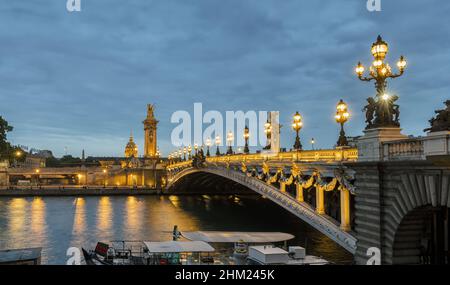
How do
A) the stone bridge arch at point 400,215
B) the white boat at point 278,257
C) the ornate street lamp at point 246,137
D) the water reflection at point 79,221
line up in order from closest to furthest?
the stone bridge arch at point 400,215 → the white boat at point 278,257 → the water reflection at point 79,221 → the ornate street lamp at point 246,137

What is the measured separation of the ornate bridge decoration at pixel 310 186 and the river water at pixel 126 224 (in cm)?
319

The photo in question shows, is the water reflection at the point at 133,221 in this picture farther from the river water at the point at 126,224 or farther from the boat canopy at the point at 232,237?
the boat canopy at the point at 232,237

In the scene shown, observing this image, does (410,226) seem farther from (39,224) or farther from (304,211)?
(39,224)

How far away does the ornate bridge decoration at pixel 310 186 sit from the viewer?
75.2ft

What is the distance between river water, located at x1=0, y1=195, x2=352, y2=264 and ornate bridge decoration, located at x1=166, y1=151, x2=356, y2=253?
3.19 m

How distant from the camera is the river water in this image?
36.4m

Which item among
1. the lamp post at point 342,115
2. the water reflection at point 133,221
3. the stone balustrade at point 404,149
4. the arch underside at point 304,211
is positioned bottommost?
the water reflection at point 133,221

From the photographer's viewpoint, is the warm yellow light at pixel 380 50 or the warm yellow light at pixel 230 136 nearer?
the warm yellow light at pixel 380 50

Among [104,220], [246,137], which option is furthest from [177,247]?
[104,220]

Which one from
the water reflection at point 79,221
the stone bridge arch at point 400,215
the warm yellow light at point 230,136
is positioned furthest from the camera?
the warm yellow light at point 230,136

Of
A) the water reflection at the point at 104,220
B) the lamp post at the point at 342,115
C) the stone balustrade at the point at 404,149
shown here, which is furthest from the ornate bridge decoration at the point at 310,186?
the water reflection at the point at 104,220

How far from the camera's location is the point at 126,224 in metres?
48.9
